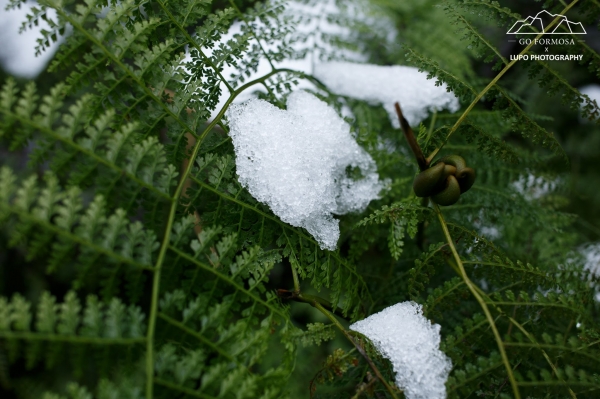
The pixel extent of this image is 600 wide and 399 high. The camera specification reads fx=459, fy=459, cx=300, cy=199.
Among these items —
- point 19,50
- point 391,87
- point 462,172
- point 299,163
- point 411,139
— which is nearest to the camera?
point 411,139

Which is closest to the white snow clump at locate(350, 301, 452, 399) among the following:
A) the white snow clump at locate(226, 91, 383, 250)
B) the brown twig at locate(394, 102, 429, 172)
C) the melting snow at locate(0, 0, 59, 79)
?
the white snow clump at locate(226, 91, 383, 250)

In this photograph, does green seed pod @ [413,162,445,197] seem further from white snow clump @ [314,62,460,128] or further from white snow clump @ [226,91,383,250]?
white snow clump @ [314,62,460,128]

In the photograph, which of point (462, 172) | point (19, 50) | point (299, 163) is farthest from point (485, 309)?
point (19, 50)

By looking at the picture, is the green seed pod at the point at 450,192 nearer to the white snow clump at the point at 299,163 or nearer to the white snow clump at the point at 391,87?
the white snow clump at the point at 299,163

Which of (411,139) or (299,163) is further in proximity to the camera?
(299,163)

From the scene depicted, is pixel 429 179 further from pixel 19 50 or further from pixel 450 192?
pixel 19 50

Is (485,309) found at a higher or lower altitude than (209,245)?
lower
